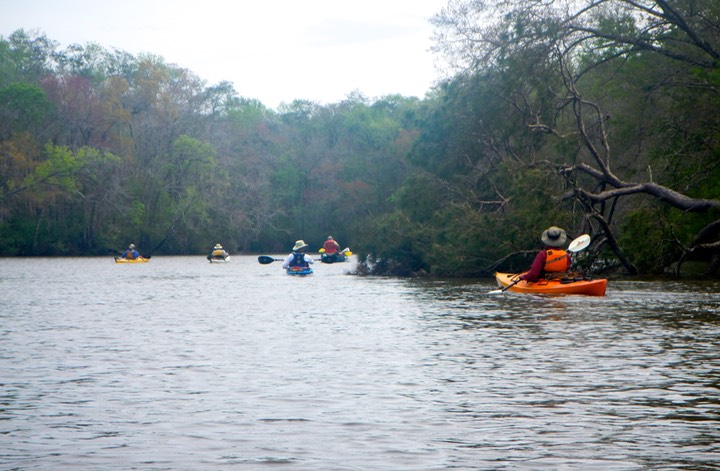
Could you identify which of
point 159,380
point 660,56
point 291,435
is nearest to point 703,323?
point 159,380

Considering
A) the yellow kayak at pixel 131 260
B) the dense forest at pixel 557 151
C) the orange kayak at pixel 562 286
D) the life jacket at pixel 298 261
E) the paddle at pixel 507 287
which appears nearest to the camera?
the orange kayak at pixel 562 286

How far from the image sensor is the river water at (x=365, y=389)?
7.46 m

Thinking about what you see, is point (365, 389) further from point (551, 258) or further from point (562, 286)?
point (551, 258)

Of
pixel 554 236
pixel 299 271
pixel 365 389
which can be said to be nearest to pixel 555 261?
pixel 554 236

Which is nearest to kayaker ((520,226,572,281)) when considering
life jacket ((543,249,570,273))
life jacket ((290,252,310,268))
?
life jacket ((543,249,570,273))

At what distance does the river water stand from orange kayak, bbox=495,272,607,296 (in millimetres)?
2719

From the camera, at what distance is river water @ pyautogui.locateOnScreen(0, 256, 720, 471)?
24.5 feet

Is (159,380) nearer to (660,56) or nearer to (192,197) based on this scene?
(660,56)

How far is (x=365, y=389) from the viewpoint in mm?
10461

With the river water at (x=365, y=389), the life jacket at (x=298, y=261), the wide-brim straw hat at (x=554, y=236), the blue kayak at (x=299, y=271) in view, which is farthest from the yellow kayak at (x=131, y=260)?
the river water at (x=365, y=389)

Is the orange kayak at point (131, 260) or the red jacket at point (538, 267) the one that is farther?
the orange kayak at point (131, 260)

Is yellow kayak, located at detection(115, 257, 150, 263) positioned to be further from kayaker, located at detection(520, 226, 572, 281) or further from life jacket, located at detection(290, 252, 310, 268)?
kayaker, located at detection(520, 226, 572, 281)

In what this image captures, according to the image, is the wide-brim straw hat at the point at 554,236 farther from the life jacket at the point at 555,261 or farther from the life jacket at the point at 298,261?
the life jacket at the point at 298,261

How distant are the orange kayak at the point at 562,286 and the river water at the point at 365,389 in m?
2.72
